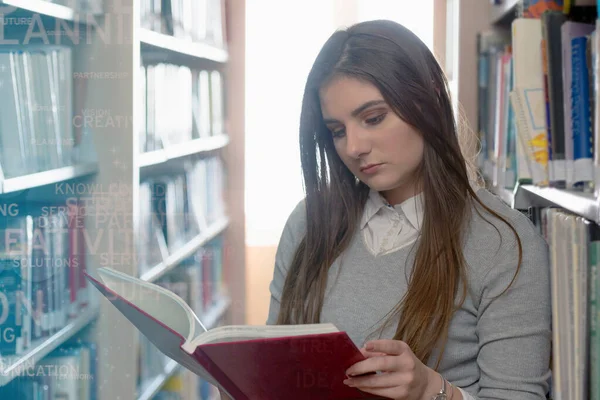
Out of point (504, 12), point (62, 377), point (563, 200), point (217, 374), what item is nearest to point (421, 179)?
point (563, 200)

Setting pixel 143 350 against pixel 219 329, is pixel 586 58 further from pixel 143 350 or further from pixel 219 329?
pixel 143 350

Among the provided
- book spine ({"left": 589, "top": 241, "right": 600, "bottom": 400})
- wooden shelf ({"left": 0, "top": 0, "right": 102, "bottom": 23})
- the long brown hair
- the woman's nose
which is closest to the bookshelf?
wooden shelf ({"left": 0, "top": 0, "right": 102, "bottom": 23})

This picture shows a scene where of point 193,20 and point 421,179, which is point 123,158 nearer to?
point 193,20

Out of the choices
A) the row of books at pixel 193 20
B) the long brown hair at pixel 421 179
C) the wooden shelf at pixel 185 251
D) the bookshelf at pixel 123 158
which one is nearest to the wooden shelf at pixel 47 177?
the bookshelf at pixel 123 158

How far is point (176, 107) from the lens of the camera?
141cm

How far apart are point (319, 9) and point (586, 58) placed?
1.93ft

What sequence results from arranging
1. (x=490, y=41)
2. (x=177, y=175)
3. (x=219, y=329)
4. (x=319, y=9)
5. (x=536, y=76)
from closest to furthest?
(x=219, y=329) < (x=536, y=76) < (x=319, y=9) < (x=177, y=175) < (x=490, y=41)

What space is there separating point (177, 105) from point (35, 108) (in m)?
0.37

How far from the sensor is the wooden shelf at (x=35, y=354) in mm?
1159

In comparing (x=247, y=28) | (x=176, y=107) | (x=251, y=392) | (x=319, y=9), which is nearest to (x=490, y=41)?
(x=319, y=9)

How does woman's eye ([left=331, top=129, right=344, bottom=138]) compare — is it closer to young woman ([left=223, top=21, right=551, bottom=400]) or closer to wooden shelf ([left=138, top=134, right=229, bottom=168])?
young woman ([left=223, top=21, right=551, bottom=400])

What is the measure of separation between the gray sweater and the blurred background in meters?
0.05

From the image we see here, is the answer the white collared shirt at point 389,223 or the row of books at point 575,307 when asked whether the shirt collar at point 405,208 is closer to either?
the white collared shirt at point 389,223

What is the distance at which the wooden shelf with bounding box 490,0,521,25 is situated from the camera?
1.29 metres
